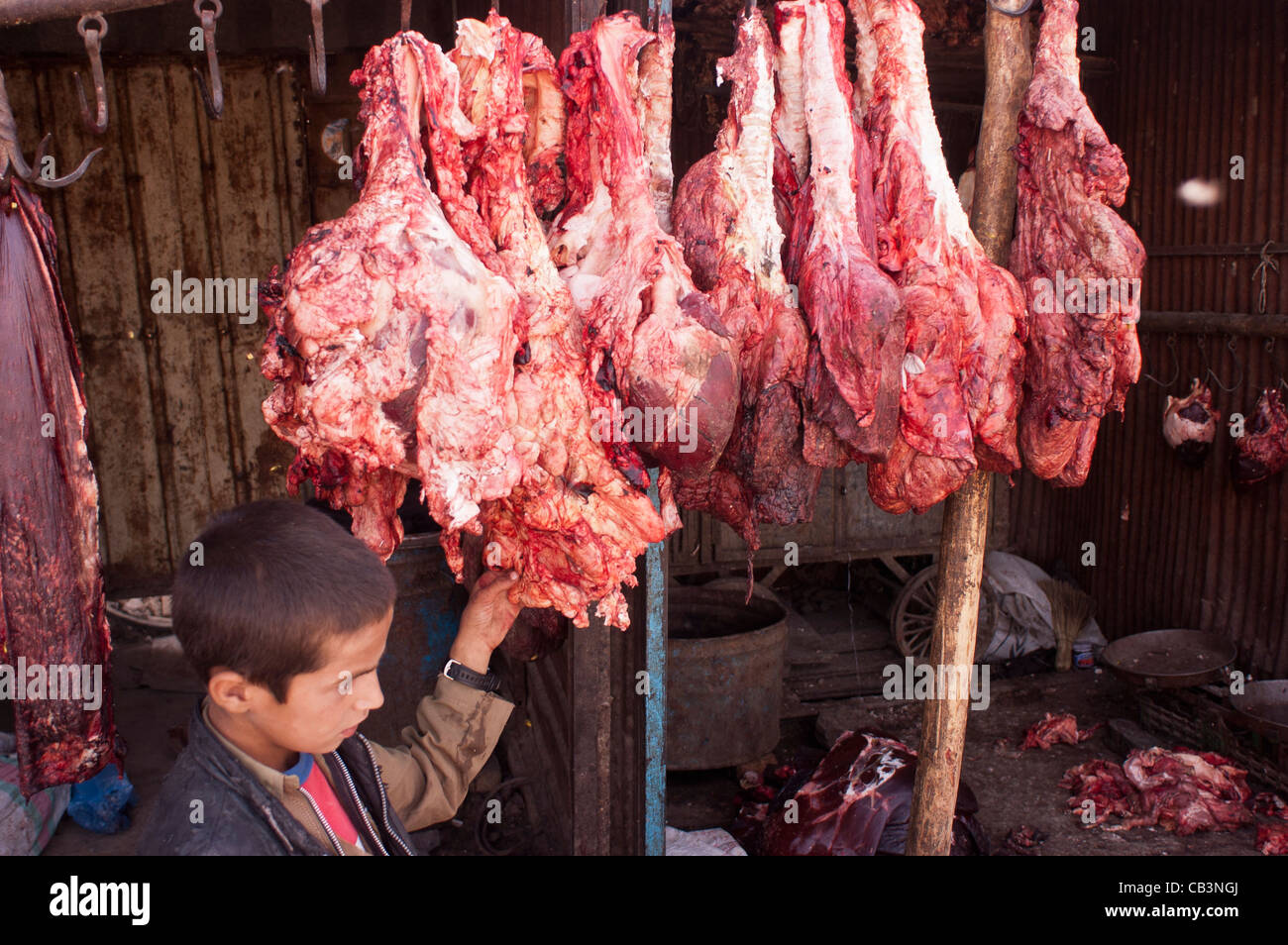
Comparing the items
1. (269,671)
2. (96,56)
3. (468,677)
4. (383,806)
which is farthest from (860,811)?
(96,56)

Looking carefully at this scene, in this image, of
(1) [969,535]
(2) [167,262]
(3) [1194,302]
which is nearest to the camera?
(1) [969,535]

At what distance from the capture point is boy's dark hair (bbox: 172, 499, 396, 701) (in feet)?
5.55

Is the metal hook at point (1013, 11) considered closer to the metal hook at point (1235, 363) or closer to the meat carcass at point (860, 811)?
the meat carcass at point (860, 811)

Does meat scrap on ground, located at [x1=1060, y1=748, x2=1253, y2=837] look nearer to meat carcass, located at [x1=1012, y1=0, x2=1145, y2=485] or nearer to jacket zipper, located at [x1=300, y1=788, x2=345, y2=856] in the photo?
meat carcass, located at [x1=1012, y1=0, x2=1145, y2=485]

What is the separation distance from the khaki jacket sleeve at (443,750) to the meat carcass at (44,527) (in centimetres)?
80

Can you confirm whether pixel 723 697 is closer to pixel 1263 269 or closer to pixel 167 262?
pixel 1263 269

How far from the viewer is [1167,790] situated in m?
5.19

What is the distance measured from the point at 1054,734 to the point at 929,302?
473 cm

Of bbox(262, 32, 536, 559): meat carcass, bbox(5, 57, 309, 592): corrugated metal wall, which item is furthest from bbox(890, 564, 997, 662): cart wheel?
bbox(262, 32, 536, 559): meat carcass

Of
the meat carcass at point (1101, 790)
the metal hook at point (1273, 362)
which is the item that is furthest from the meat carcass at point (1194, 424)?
the meat carcass at point (1101, 790)

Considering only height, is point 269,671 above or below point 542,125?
below

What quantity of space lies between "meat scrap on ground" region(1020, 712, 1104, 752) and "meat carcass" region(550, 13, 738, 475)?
4794mm

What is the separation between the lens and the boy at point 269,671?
1688mm
